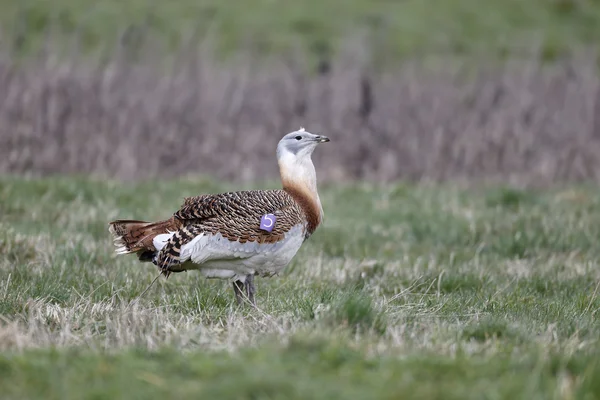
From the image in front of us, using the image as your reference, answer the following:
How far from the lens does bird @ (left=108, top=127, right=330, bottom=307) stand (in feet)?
16.6

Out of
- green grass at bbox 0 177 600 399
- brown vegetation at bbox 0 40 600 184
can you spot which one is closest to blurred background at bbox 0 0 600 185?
brown vegetation at bbox 0 40 600 184

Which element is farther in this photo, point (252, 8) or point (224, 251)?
point (252, 8)

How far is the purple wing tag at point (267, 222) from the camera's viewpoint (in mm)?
5031

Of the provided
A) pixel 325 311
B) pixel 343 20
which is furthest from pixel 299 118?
pixel 343 20

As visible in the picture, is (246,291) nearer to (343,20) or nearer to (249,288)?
(249,288)

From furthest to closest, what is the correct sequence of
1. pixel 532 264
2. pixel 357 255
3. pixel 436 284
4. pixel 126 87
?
pixel 126 87 < pixel 357 255 < pixel 532 264 < pixel 436 284

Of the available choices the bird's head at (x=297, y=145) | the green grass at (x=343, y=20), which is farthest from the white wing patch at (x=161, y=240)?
the green grass at (x=343, y=20)

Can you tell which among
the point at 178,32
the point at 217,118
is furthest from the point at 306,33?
the point at 217,118

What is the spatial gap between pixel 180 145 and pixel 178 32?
11458 millimetres

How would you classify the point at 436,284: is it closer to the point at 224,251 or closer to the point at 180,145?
the point at 224,251

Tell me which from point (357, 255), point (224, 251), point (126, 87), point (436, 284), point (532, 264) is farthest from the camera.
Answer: point (126, 87)

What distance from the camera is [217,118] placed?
1262cm

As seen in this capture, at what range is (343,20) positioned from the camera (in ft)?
86.6

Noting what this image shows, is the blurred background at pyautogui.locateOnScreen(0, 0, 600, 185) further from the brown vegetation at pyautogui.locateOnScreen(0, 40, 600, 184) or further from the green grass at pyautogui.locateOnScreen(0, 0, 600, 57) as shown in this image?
the green grass at pyautogui.locateOnScreen(0, 0, 600, 57)
